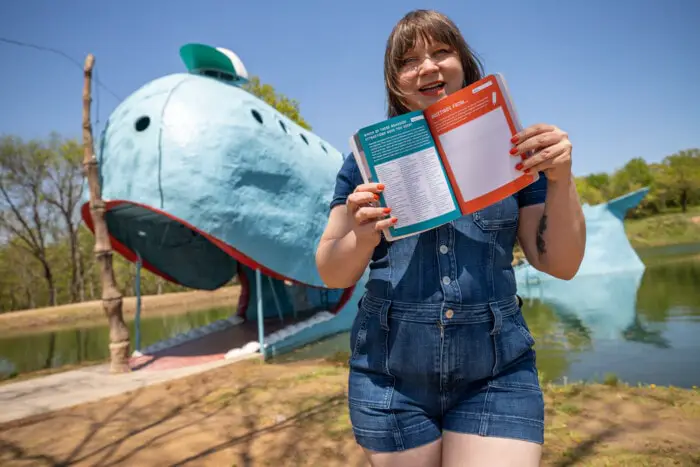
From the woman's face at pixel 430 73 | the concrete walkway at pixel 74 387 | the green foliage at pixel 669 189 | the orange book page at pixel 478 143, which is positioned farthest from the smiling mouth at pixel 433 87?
the green foliage at pixel 669 189

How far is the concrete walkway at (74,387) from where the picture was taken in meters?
4.69

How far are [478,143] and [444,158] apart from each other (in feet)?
0.27

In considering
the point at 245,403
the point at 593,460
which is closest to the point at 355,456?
the point at 593,460

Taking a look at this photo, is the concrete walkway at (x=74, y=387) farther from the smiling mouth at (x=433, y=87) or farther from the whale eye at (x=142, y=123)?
the smiling mouth at (x=433, y=87)

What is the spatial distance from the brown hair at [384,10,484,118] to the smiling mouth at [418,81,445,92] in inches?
2.7

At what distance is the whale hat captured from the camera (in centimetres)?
771

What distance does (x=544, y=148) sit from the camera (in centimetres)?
103

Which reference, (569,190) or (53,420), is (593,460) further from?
(53,420)

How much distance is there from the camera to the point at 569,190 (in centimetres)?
108

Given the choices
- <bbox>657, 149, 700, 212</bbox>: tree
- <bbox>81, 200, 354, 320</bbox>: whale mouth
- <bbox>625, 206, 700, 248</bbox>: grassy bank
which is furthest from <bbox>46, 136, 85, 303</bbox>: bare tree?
<bbox>657, 149, 700, 212</bbox>: tree

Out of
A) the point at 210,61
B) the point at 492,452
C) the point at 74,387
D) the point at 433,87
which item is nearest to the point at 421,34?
the point at 433,87

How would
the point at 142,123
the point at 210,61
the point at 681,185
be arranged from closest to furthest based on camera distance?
the point at 142,123 → the point at 210,61 → the point at 681,185

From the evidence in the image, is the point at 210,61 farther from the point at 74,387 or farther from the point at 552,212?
the point at 552,212

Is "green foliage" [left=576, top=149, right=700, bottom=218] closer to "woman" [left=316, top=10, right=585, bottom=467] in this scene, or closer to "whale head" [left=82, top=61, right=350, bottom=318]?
"whale head" [left=82, top=61, right=350, bottom=318]
